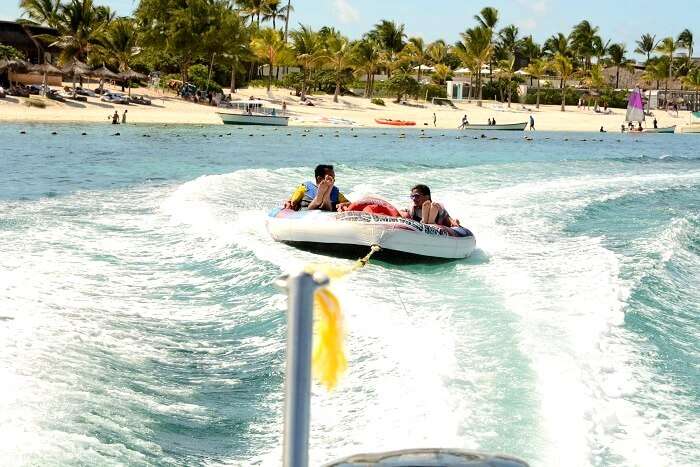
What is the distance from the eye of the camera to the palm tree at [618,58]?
338 ft

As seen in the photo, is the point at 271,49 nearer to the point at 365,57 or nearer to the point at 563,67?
the point at 365,57

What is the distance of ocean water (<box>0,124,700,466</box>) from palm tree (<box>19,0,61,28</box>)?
142ft

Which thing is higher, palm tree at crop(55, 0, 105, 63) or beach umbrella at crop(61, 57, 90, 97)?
palm tree at crop(55, 0, 105, 63)

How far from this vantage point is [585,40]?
104 m

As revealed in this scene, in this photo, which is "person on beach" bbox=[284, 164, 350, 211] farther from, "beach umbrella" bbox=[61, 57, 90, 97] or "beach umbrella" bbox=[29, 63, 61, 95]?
"beach umbrella" bbox=[61, 57, 90, 97]

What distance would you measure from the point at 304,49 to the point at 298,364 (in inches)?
2817

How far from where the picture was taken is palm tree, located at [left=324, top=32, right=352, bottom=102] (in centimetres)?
7306

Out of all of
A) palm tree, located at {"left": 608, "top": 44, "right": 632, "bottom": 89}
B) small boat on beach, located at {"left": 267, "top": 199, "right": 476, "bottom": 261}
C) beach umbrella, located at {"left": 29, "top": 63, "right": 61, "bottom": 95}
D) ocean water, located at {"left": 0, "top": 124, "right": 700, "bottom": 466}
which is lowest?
ocean water, located at {"left": 0, "top": 124, "right": 700, "bottom": 466}

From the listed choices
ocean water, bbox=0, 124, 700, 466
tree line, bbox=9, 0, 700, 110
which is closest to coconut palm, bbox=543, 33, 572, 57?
tree line, bbox=9, 0, 700, 110

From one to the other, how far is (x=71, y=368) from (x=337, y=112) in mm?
60074

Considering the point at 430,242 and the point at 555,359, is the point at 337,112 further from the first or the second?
the point at 555,359

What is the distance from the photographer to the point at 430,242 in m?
13.1

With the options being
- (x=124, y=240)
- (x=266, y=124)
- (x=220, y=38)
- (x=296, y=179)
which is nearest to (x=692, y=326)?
(x=124, y=240)

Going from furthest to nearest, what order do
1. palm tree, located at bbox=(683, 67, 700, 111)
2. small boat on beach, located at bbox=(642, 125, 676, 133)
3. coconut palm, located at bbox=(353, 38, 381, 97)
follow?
palm tree, located at bbox=(683, 67, 700, 111)
coconut palm, located at bbox=(353, 38, 381, 97)
small boat on beach, located at bbox=(642, 125, 676, 133)
